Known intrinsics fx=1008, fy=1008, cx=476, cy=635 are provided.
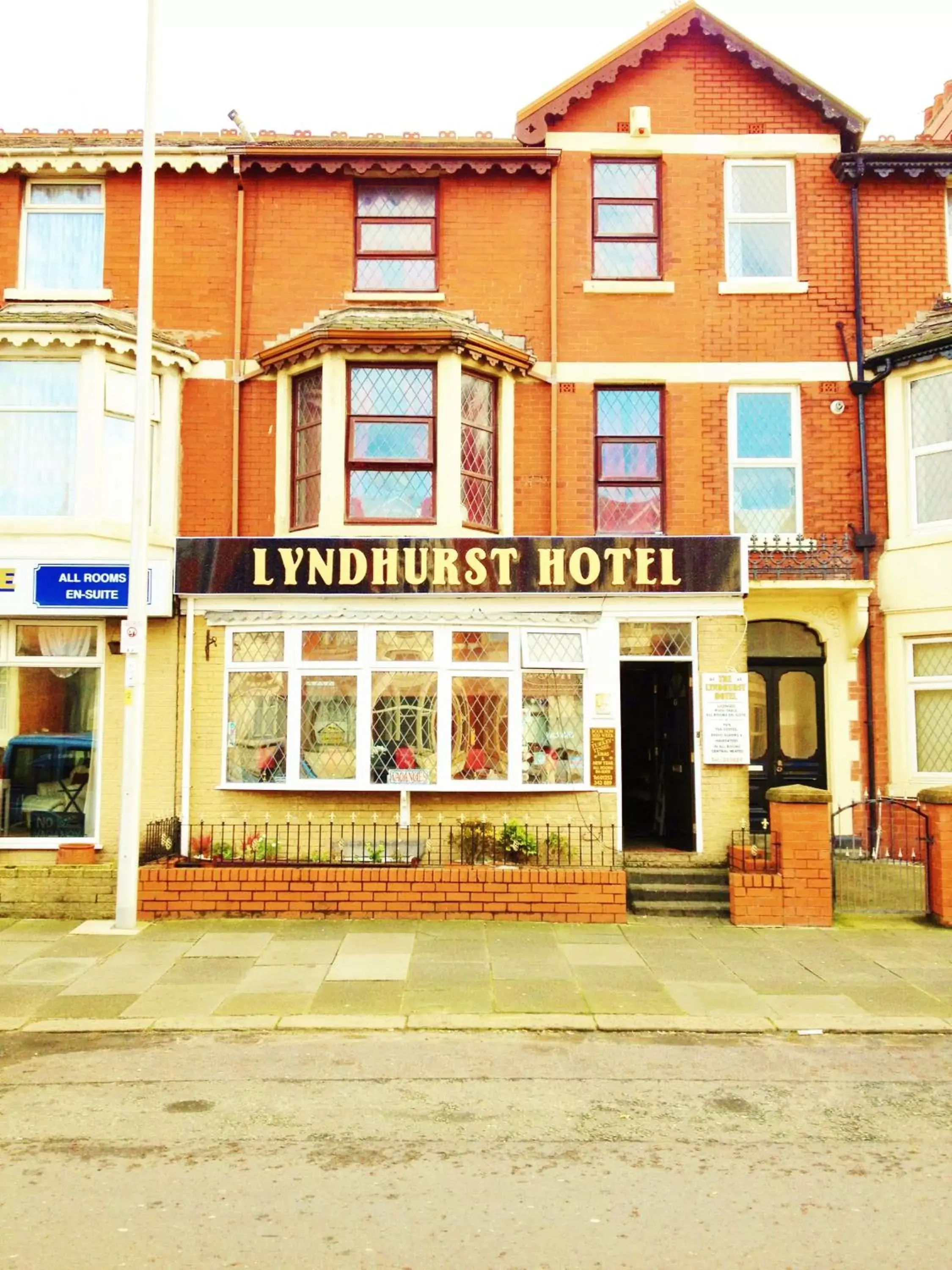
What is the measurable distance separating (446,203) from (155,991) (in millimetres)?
10259

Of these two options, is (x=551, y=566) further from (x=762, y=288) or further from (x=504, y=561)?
(x=762, y=288)

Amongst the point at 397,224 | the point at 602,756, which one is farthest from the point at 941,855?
the point at 397,224

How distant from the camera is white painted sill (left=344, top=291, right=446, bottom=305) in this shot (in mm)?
13055

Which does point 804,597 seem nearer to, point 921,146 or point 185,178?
point 921,146

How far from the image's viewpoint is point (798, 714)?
42.9 feet

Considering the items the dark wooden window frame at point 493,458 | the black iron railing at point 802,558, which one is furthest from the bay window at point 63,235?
the black iron railing at point 802,558

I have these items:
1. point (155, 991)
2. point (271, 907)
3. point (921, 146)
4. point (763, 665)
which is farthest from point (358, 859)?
point (921, 146)

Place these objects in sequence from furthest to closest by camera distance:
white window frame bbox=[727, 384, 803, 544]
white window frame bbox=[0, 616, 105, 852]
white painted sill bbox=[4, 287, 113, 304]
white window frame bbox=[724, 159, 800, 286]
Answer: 1. white window frame bbox=[724, 159, 800, 286]
2. white painted sill bbox=[4, 287, 113, 304]
3. white window frame bbox=[727, 384, 803, 544]
4. white window frame bbox=[0, 616, 105, 852]

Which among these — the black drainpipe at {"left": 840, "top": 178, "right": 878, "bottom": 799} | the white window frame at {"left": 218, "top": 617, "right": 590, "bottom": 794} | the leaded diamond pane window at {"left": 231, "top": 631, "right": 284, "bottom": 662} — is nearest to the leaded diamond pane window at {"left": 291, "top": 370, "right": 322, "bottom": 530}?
the leaded diamond pane window at {"left": 231, "top": 631, "right": 284, "bottom": 662}

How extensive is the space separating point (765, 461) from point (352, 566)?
555 centimetres

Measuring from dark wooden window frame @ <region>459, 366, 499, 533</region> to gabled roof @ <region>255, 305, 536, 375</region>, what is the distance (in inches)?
11.6

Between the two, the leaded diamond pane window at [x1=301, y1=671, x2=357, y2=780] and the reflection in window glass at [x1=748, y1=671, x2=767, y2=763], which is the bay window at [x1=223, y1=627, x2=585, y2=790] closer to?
the leaded diamond pane window at [x1=301, y1=671, x2=357, y2=780]

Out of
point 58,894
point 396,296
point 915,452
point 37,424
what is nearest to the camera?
point 58,894

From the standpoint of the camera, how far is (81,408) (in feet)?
38.8
